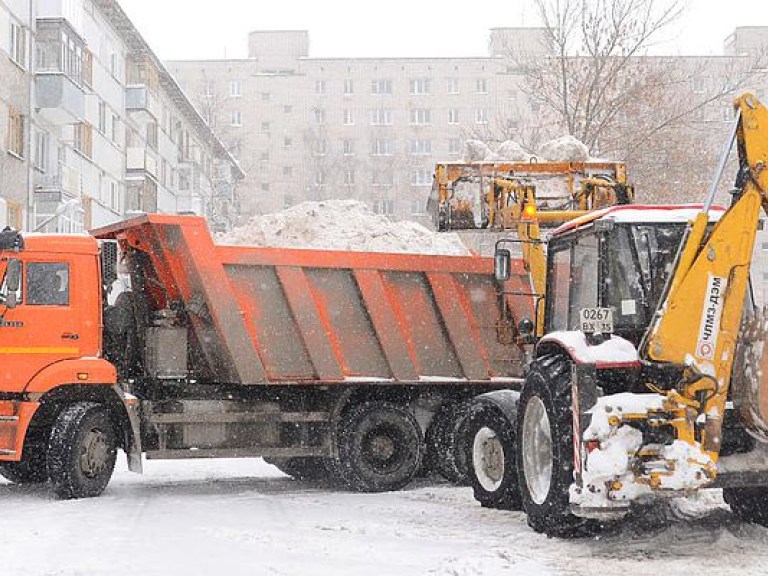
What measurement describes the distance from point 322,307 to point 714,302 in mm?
5445

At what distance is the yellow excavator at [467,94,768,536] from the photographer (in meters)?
7.79

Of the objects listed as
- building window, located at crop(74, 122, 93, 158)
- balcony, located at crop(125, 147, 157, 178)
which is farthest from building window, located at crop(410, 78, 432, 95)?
building window, located at crop(74, 122, 93, 158)

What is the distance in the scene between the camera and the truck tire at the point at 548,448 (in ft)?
27.2

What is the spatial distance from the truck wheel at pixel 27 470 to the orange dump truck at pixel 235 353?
2 cm

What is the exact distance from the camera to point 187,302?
12.1 meters

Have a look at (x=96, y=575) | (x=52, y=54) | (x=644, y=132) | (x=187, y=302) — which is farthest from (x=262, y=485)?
(x=52, y=54)

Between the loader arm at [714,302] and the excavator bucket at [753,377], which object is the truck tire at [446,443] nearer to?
the excavator bucket at [753,377]

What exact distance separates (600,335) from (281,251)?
4882mm

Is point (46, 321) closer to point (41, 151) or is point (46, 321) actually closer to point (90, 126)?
point (41, 151)

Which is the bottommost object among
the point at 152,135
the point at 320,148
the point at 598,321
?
the point at 598,321

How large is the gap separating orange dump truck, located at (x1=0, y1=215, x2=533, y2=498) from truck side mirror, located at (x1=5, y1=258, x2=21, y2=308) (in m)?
0.02

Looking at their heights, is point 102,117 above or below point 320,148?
below

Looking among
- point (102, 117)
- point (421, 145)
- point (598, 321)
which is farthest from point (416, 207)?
point (598, 321)

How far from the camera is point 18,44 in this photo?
94.8 ft
